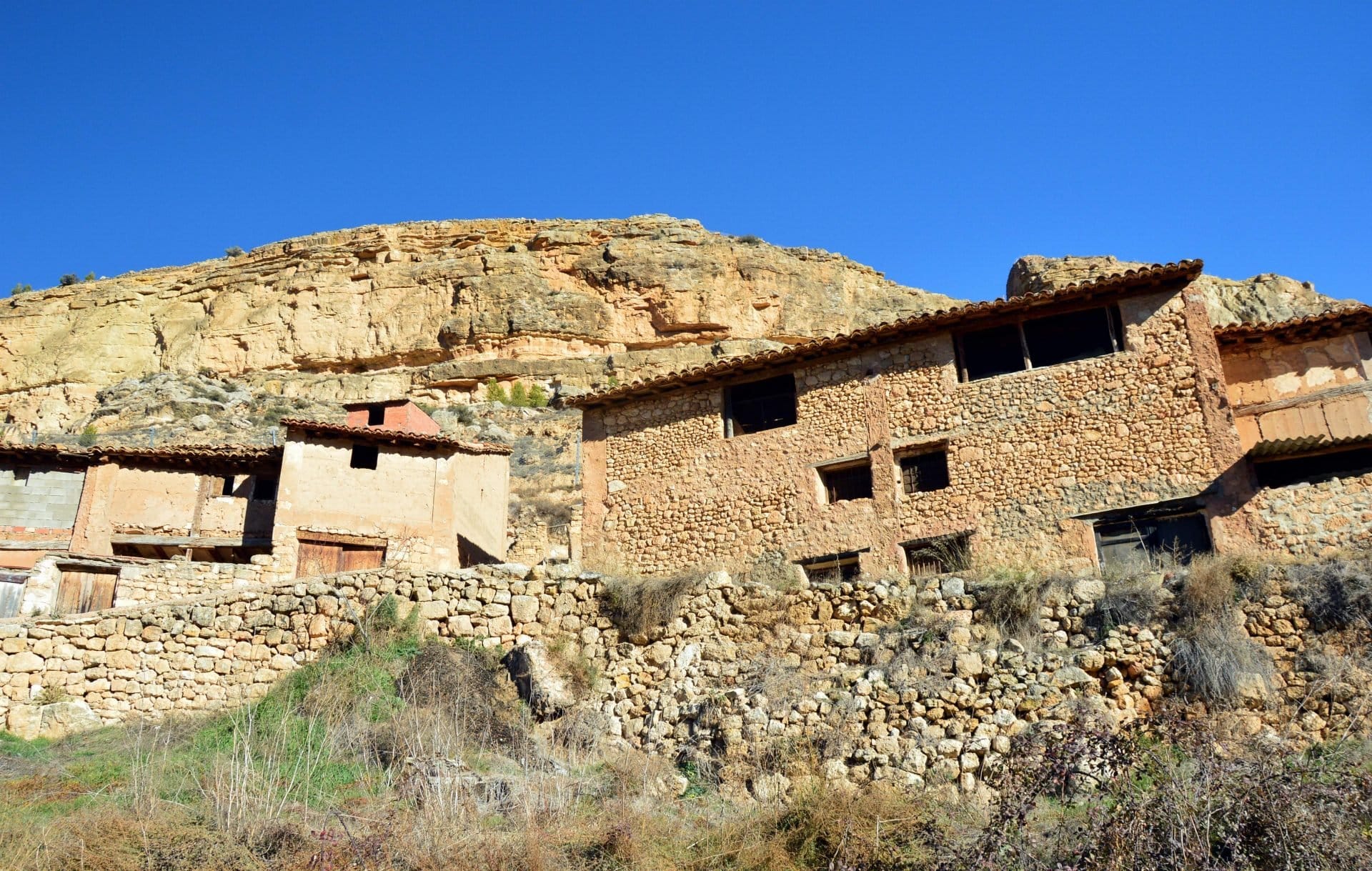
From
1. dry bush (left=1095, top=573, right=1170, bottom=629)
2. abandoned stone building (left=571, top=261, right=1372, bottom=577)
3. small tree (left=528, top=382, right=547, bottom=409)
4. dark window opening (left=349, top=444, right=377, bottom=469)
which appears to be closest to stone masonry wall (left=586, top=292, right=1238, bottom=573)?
abandoned stone building (left=571, top=261, right=1372, bottom=577)

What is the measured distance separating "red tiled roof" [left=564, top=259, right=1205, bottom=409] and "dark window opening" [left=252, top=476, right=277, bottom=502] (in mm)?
8597

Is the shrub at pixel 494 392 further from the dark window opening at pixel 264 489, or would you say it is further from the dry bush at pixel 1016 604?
the dry bush at pixel 1016 604

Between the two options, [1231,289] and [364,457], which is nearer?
[364,457]

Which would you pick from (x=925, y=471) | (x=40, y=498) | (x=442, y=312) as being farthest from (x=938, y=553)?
(x=442, y=312)

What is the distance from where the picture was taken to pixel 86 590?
63.2 ft

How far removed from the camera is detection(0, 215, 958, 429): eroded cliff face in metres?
49.0

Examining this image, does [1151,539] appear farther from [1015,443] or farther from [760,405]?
[760,405]

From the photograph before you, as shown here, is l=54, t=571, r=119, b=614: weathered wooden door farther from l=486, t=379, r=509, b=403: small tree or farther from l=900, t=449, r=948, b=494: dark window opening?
l=486, t=379, r=509, b=403: small tree

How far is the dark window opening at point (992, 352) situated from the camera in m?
17.0

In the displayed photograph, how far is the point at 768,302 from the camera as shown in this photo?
51.8 metres

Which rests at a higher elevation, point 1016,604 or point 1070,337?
point 1070,337

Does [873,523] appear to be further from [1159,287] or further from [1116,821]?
[1116,821]

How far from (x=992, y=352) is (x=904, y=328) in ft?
4.85

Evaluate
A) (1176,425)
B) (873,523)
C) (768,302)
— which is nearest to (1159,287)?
(1176,425)
